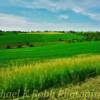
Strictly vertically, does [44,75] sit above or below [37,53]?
above

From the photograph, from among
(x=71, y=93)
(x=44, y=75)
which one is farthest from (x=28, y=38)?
(x=71, y=93)

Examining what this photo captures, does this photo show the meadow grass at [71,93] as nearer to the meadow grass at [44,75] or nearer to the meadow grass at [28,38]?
the meadow grass at [44,75]

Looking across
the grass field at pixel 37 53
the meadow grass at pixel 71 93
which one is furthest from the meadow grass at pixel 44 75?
the grass field at pixel 37 53

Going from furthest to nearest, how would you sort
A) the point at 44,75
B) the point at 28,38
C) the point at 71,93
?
the point at 28,38, the point at 44,75, the point at 71,93

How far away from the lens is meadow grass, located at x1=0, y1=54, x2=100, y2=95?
1461 centimetres

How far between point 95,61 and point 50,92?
8.84 metres

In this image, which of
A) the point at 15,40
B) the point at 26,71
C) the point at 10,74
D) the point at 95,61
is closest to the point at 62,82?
the point at 26,71

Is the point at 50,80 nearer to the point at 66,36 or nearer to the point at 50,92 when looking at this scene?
the point at 50,92

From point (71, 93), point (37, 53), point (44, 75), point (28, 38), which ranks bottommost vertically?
point (37, 53)

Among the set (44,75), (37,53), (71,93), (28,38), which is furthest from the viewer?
(28,38)

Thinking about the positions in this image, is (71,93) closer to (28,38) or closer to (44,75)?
(44,75)

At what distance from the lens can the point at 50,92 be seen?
47.5ft

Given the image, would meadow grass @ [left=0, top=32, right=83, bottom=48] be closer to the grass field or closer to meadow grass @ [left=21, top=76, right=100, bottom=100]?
the grass field

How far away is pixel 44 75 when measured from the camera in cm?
1642
